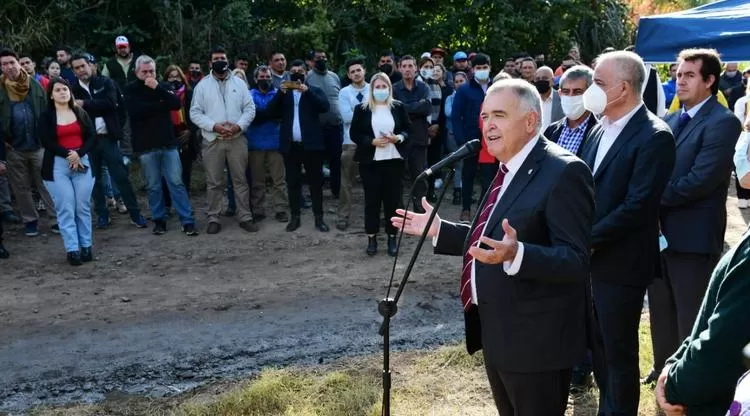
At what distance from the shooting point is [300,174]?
9383mm

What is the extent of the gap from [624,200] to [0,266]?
6895 millimetres

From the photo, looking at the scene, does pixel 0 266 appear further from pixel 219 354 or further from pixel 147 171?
pixel 219 354

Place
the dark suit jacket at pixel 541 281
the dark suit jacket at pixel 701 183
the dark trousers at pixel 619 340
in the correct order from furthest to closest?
the dark suit jacket at pixel 701 183 → the dark trousers at pixel 619 340 → the dark suit jacket at pixel 541 281

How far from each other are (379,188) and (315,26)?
689 centimetres

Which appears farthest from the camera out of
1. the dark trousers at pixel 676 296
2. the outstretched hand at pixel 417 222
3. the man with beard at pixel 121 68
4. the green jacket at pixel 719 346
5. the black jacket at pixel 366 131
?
the man with beard at pixel 121 68

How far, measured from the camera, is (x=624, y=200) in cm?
388

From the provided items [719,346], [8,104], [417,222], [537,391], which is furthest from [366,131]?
[719,346]

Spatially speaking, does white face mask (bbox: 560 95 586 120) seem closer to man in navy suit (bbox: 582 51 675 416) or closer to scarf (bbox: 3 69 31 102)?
man in navy suit (bbox: 582 51 675 416)

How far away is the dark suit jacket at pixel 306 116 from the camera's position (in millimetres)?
9164

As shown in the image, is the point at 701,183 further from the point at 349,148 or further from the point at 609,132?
the point at 349,148

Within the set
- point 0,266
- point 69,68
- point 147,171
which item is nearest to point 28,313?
point 0,266

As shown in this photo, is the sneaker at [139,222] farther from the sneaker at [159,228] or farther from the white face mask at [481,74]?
the white face mask at [481,74]

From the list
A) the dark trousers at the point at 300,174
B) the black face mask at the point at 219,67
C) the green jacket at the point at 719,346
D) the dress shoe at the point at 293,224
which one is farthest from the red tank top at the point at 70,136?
the green jacket at the point at 719,346

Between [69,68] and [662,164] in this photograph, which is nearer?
[662,164]
